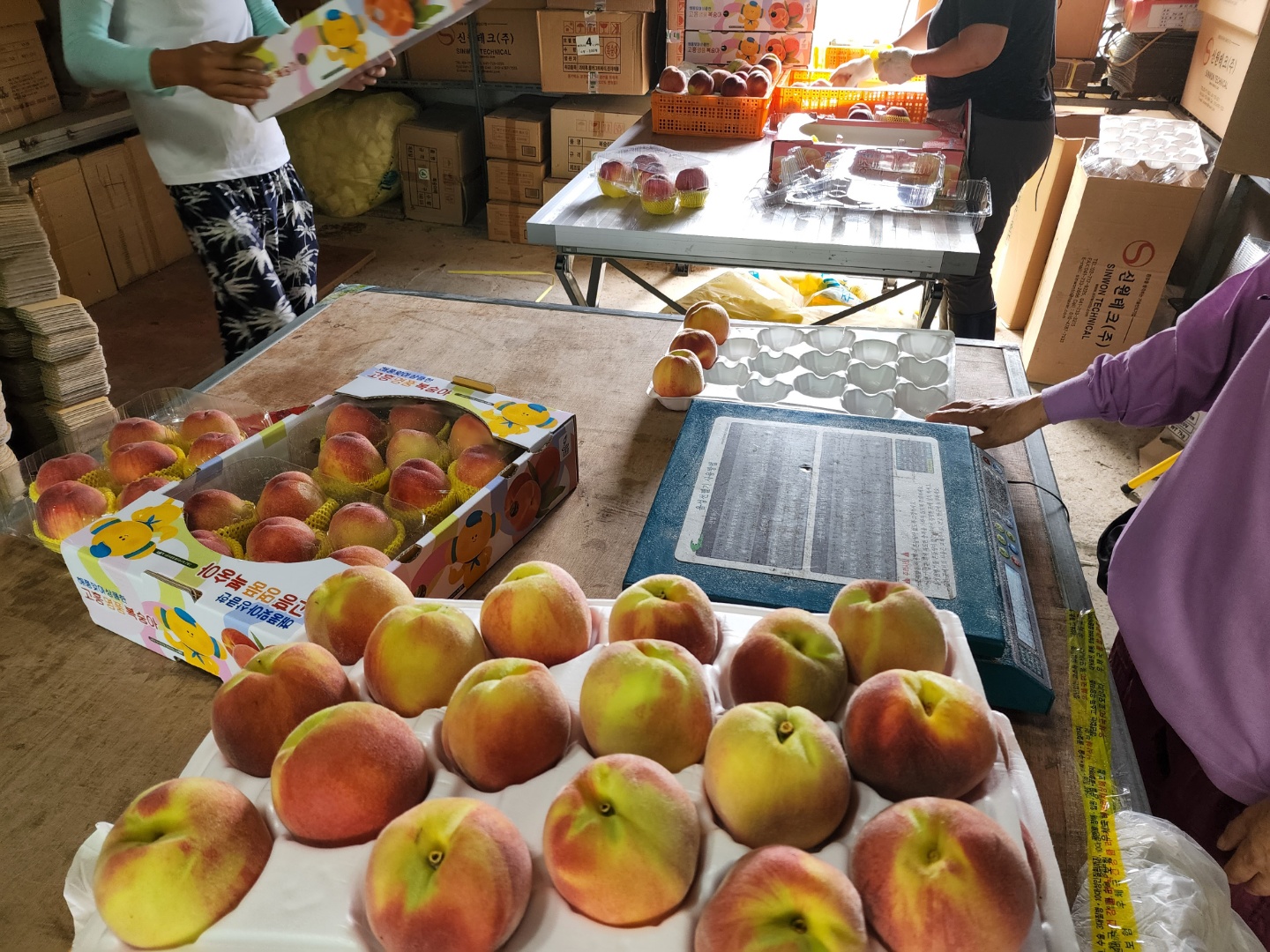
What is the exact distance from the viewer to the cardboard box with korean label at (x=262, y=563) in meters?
0.94

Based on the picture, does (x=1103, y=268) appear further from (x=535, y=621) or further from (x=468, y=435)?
(x=535, y=621)

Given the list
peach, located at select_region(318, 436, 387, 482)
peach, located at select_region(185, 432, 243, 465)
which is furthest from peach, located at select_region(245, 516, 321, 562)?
peach, located at select_region(185, 432, 243, 465)

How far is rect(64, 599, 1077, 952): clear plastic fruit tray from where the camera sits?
571 mm

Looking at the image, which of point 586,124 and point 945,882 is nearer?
point 945,882

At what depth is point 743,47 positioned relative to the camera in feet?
13.5

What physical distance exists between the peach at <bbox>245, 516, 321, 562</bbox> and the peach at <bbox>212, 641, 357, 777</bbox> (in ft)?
1.07

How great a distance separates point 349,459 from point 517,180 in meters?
4.20

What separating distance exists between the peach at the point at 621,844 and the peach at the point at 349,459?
28.6 inches

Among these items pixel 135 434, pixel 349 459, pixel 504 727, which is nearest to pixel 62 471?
pixel 135 434

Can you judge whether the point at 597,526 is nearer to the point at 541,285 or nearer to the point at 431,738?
the point at 431,738

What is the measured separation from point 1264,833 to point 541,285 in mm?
4121

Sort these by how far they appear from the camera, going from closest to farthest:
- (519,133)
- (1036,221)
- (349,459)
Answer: (349,459)
(1036,221)
(519,133)

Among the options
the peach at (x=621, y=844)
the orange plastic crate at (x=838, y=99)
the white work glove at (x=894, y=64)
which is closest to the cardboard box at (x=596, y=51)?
the orange plastic crate at (x=838, y=99)

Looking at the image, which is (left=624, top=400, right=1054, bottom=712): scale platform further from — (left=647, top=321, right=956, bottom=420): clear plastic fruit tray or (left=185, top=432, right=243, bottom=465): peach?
(left=185, top=432, right=243, bottom=465): peach
